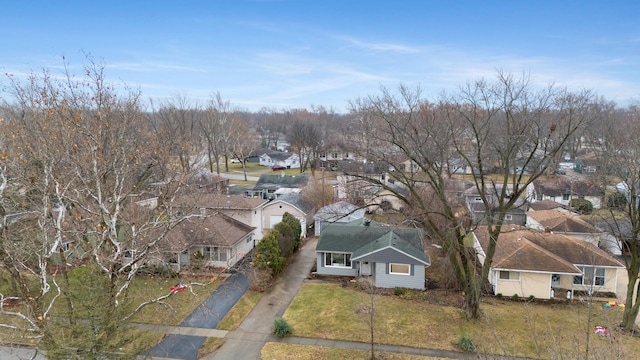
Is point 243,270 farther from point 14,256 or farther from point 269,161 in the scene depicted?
point 269,161

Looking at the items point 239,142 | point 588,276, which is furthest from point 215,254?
point 239,142

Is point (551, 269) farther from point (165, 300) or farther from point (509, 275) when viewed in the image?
point (165, 300)

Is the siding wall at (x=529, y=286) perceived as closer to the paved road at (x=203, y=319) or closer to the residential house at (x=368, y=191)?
the residential house at (x=368, y=191)

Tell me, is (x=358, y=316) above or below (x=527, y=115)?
below

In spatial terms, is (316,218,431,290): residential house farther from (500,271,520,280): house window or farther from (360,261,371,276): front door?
(500,271,520,280): house window

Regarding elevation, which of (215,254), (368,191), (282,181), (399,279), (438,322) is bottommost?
(438,322)

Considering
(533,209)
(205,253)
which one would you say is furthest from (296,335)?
(533,209)

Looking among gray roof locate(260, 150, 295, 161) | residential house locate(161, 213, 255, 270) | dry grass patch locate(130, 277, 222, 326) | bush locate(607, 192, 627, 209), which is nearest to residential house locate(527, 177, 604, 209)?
bush locate(607, 192, 627, 209)
